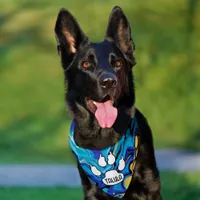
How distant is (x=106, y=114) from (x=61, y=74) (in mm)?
4460

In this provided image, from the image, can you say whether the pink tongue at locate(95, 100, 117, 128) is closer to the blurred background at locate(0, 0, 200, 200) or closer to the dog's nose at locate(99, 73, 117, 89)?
the dog's nose at locate(99, 73, 117, 89)

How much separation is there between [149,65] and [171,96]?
0.62 metres

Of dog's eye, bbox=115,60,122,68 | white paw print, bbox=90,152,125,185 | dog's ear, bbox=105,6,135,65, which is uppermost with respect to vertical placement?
dog's ear, bbox=105,6,135,65

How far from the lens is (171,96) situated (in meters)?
7.61

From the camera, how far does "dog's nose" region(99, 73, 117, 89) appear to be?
3682 millimetres

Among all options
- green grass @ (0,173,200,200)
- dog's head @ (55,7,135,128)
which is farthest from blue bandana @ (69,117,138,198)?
green grass @ (0,173,200,200)

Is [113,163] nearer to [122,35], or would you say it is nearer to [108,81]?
[108,81]

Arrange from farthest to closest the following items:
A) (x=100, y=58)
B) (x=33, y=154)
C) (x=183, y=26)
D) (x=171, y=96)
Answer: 1. (x=183, y=26)
2. (x=171, y=96)
3. (x=33, y=154)
4. (x=100, y=58)

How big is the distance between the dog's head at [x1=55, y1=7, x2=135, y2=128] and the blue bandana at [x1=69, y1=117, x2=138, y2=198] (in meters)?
0.23

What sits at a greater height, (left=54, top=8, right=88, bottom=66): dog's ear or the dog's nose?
(left=54, top=8, right=88, bottom=66): dog's ear

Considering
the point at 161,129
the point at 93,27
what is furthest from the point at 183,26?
the point at 161,129

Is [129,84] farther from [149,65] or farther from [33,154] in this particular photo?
[149,65]

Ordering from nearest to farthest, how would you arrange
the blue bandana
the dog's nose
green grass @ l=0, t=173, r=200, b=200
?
the dog's nose → the blue bandana → green grass @ l=0, t=173, r=200, b=200

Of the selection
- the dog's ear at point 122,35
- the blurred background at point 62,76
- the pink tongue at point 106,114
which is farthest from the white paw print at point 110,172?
the blurred background at point 62,76
